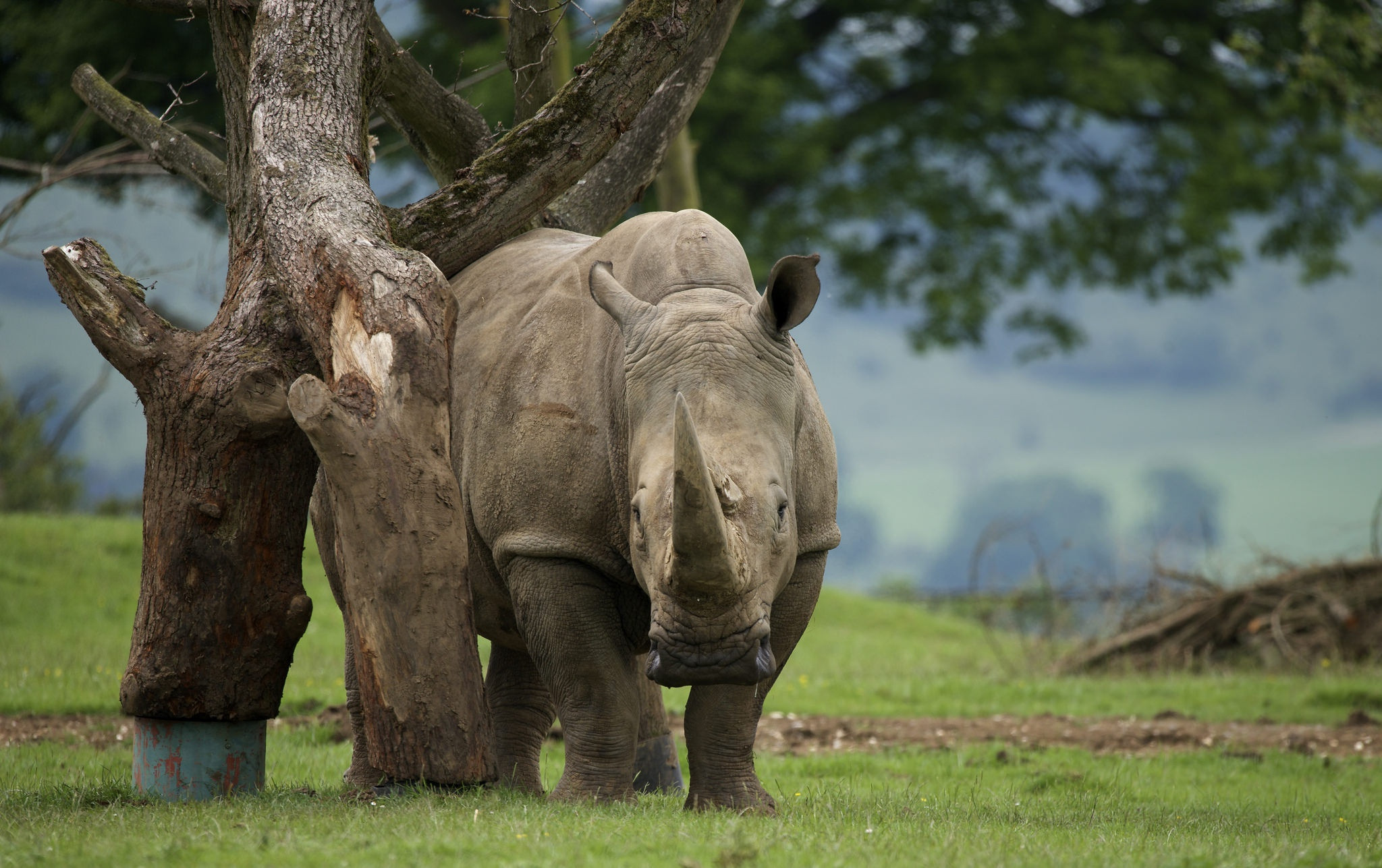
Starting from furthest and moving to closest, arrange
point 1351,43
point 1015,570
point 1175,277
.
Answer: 1. point 1175,277
2. point 1351,43
3. point 1015,570

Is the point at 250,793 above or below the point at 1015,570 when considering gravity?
above

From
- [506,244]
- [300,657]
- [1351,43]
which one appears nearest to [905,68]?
[1351,43]

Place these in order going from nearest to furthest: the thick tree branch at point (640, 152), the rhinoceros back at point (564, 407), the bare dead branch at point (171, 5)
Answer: the rhinoceros back at point (564, 407) < the bare dead branch at point (171, 5) < the thick tree branch at point (640, 152)

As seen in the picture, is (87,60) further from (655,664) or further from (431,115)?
(655,664)

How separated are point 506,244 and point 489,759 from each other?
9.90ft

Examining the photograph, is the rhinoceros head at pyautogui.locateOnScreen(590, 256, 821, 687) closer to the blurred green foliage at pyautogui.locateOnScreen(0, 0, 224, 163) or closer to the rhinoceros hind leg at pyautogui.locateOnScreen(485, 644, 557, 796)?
the rhinoceros hind leg at pyautogui.locateOnScreen(485, 644, 557, 796)

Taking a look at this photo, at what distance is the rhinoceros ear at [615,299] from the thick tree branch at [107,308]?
6.42 ft

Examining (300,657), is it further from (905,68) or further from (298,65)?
(905,68)

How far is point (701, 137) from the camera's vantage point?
71.3 ft

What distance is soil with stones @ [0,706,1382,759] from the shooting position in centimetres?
926

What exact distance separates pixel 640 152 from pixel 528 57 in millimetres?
1155

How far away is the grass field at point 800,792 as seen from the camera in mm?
4516

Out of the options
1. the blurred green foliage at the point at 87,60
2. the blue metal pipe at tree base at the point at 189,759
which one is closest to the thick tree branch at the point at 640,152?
the blue metal pipe at tree base at the point at 189,759

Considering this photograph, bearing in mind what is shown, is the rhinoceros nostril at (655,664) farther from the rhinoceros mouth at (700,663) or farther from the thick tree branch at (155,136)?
the thick tree branch at (155,136)
